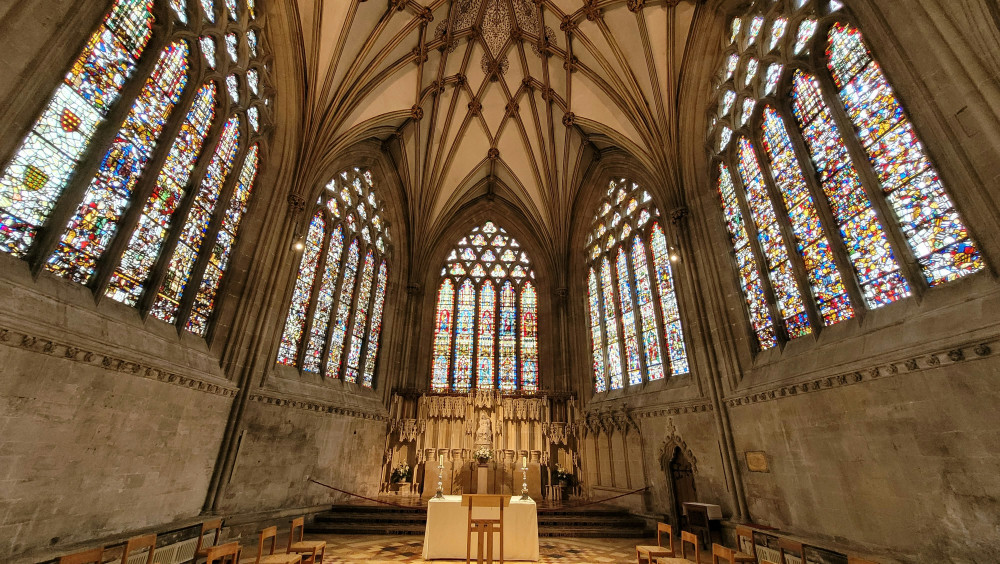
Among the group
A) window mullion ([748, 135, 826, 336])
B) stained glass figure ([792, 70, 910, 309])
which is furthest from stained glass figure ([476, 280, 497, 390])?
stained glass figure ([792, 70, 910, 309])

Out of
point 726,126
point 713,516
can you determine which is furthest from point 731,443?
point 726,126

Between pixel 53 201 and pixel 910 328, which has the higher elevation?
pixel 53 201

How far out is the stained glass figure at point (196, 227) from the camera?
7.99 metres

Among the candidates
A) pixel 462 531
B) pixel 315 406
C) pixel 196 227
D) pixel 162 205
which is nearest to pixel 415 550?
pixel 462 531

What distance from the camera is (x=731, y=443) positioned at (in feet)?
30.0

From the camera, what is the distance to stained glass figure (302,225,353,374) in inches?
466

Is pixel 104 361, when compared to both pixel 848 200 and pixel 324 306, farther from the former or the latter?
pixel 848 200

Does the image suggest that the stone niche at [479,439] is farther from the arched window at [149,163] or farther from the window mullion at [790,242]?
the window mullion at [790,242]

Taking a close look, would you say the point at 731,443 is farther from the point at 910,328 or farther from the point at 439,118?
the point at 439,118

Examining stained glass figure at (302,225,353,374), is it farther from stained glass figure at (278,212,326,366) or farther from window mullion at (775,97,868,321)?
window mullion at (775,97,868,321)

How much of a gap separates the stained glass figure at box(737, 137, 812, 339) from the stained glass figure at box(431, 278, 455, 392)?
10921mm

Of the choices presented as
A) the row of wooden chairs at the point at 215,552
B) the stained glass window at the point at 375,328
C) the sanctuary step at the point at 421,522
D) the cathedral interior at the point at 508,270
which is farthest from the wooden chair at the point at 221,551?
the stained glass window at the point at 375,328

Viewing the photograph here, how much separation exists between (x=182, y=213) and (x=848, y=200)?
1221cm

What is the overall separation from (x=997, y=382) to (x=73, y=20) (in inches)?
499
